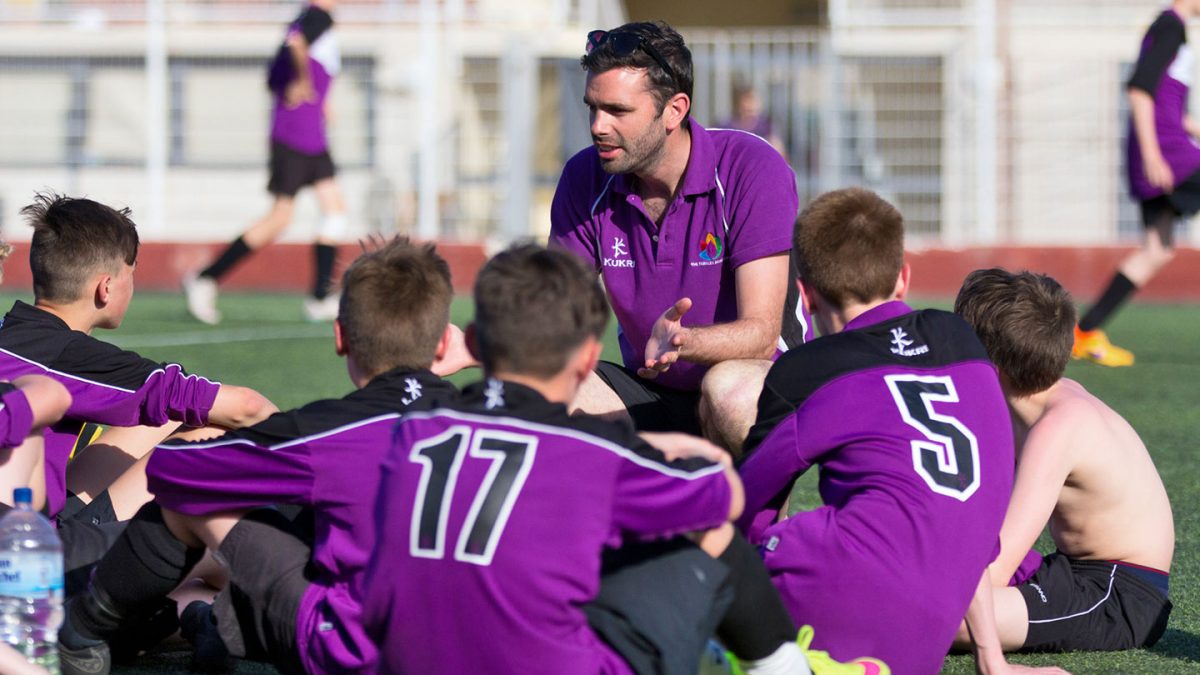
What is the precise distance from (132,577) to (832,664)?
4.50ft

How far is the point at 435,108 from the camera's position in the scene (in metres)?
17.0

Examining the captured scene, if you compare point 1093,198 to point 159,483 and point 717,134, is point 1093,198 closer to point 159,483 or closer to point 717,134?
point 717,134

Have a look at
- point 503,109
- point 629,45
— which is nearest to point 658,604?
point 629,45

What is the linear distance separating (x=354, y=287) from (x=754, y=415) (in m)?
1.23

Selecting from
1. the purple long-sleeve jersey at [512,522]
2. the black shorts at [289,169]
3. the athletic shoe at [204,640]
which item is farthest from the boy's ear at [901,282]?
the black shorts at [289,169]

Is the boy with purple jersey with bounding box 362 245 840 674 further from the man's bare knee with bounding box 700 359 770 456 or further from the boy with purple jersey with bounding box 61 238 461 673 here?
the man's bare knee with bounding box 700 359 770 456

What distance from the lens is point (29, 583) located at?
9.93 feet

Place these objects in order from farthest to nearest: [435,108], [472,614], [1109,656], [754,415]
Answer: [435,108]
[754,415]
[1109,656]
[472,614]

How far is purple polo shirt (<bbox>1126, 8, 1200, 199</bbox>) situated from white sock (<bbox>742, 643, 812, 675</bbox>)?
6.68 meters

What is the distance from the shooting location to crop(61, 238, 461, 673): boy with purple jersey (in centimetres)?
290

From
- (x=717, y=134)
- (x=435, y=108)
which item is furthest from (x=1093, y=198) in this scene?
(x=717, y=134)

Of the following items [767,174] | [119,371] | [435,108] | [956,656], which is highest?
[435,108]

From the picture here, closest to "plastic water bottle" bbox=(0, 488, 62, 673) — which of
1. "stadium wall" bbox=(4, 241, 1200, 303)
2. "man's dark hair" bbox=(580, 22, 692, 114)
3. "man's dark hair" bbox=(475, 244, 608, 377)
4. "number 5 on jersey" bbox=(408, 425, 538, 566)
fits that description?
"number 5 on jersey" bbox=(408, 425, 538, 566)

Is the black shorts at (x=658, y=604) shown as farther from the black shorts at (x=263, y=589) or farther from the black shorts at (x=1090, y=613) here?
the black shorts at (x=1090, y=613)
